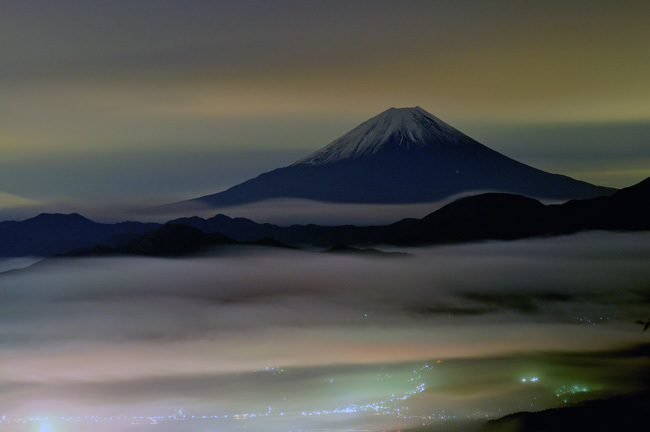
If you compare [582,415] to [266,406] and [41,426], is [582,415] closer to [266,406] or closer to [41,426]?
[266,406]

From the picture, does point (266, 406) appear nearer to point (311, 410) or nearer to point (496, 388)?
point (311, 410)

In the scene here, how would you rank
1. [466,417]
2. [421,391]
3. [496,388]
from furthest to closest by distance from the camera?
[421,391] < [496,388] < [466,417]

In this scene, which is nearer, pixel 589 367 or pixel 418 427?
pixel 418 427

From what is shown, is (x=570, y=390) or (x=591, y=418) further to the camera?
(x=570, y=390)

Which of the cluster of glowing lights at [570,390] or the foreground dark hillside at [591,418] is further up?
the foreground dark hillside at [591,418]

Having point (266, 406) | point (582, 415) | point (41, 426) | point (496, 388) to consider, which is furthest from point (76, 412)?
point (582, 415)

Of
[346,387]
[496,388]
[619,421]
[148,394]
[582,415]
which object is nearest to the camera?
[619,421]

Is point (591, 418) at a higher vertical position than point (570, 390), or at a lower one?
higher

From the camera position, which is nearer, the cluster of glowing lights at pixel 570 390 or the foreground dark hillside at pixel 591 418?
the foreground dark hillside at pixel 591 418

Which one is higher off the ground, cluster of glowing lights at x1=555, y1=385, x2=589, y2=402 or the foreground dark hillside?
the foreground dark hillside

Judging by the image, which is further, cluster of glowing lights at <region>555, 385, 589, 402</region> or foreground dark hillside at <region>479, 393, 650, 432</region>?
cluster of glowing lights at <region>555, 385, 589, 402</region>

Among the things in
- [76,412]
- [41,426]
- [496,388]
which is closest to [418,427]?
[496,388]
